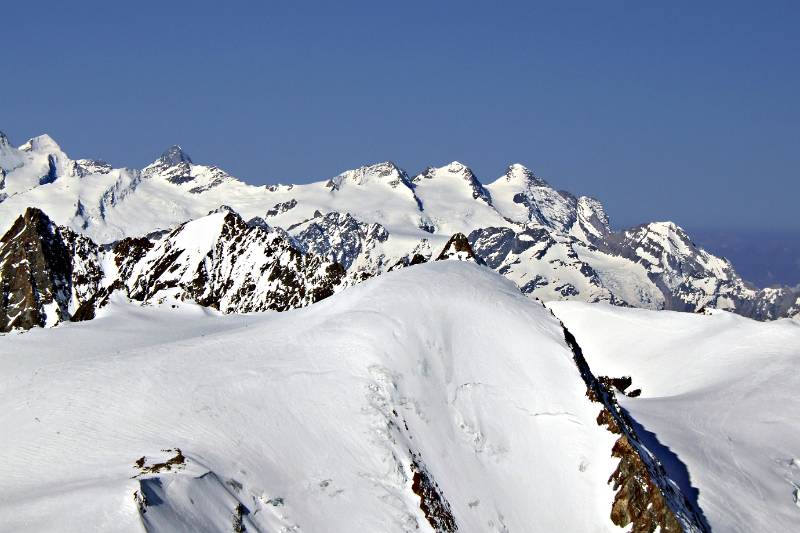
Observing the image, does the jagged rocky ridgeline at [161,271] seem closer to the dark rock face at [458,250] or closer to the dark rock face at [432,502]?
the dark rock face at [458,250]

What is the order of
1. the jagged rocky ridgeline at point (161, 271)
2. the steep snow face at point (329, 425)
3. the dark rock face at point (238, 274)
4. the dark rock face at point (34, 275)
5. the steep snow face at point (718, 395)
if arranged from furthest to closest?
the dark rock face at point (34, 275), the jagged rocky ridgeline at point (161, 271), the dark rock face at point (238, 274), the steep snow face at point (718, 395), the steep snow face at point (329, 425)

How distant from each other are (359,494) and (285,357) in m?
15.6

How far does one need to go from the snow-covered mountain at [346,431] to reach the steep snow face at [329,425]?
0.44 ft

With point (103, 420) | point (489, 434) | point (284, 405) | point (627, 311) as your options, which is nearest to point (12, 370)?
point (103, 420)

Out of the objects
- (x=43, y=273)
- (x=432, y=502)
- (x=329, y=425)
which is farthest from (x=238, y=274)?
(x=432, y=502)

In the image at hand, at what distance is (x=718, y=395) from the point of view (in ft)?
350

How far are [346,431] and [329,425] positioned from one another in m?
1.19

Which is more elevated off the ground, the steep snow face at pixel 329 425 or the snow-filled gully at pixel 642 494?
the steep snow face at pixel 329 425

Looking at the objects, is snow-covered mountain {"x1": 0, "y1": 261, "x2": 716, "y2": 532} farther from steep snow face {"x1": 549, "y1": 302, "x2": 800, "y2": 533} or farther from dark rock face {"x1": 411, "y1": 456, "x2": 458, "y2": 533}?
steep snow face {"x1": 549, "y1": 302, "x2": 800, "y2": 533}

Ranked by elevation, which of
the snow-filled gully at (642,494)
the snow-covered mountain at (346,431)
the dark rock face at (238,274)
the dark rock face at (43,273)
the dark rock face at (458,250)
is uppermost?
the snow-covered mountain at (346,431)

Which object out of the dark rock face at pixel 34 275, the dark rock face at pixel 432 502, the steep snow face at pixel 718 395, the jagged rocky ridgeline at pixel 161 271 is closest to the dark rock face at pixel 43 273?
the dark rock face at pixel 34 275

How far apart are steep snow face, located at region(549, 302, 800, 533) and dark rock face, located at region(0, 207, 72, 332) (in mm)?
75796

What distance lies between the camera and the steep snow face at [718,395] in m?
80.0

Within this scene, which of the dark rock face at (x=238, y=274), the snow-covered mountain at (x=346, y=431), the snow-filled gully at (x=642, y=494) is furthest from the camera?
the dark rock face at (x=238, y=274)
